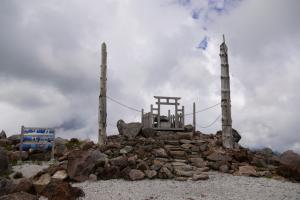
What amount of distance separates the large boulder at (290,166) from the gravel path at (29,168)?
12479 mm

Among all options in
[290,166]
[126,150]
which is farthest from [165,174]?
[290,166]

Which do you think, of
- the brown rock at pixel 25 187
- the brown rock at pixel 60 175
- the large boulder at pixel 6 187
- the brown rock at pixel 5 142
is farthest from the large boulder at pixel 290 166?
the brown rock at pixel 5 142

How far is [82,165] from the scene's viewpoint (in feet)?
51.5

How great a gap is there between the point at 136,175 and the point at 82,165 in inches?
101

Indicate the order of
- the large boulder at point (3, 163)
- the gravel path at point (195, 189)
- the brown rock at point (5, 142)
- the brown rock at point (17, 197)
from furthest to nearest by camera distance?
1. the brown rock at point (5, 142)
2. the large boulder at point (3, 163)
3. the gravel path at point (195, 189)
4. the brown rock at point (17, 197)

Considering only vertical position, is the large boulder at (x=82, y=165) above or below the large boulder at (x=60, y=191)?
above

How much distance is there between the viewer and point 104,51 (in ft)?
74.3

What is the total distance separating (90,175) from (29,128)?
28.6 feet

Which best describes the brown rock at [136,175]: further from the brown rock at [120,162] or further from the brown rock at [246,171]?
the brown rock at [246,171]

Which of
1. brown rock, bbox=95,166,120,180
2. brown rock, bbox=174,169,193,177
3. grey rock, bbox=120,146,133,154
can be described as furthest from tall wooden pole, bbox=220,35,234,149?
brown rock, bbox=95,166,120,180

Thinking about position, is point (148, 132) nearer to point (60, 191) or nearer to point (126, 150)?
point (126, 150)

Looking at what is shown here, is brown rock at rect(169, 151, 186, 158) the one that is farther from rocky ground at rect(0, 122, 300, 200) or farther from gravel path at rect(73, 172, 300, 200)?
gravel path at rect(73, 172, 300, 200)

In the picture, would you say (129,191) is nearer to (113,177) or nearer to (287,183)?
(113,177)

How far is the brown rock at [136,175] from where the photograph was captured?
15.1 metres
